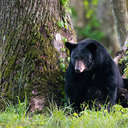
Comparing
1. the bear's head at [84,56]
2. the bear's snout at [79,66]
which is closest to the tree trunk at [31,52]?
the bear's head at [84,56]

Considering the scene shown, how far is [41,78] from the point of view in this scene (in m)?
6.73

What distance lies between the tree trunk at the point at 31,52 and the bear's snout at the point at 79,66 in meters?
0.86

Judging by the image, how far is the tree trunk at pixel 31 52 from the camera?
21.8ft

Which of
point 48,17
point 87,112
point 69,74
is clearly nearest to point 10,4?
point 48,17

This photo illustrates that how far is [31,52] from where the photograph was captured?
6758 mm

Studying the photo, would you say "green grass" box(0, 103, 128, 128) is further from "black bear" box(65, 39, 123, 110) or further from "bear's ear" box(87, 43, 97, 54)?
"bear's ear" box(87, 43, 97, 54)

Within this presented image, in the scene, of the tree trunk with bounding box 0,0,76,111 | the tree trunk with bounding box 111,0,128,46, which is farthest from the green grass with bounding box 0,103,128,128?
the tree trunk with bounding box 111,0,128,46

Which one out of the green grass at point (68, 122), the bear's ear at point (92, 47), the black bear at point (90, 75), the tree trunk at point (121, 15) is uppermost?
the tree trunk at point (121, 15)

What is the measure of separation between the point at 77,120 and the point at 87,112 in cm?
47

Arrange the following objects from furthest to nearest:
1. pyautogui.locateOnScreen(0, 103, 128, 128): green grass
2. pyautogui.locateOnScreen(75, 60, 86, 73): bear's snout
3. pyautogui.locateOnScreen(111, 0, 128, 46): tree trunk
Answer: pyautogui.locateOnScreen(111, 0, 128, 46): tree trunk < pyautogui.locateOnScreen(75, 60, 86, 73): bear's snout < pyautogui.locateOnScreen(0, 103, 128, 128): green grass

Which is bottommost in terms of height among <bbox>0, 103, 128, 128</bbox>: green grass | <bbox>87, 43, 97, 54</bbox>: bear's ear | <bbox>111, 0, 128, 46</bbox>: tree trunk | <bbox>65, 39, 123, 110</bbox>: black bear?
<bbox>0, 103, 128, 128</bbox>: green grass

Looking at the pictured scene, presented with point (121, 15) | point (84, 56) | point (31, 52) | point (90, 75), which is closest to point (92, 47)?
point (84, 56)

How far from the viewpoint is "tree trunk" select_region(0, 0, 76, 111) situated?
6641mm

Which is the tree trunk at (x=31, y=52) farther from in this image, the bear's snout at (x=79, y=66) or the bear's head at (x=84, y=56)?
the bear's snout at (x=79, y=66)
